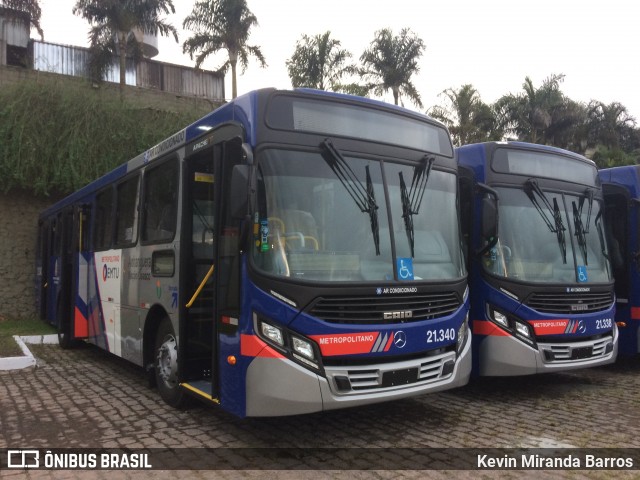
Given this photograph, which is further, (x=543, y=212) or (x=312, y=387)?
(x=543, y=212)

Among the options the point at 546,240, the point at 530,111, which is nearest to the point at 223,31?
the point at 530,111

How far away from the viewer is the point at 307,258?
15.9 ft

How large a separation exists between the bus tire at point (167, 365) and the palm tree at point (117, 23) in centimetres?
1843

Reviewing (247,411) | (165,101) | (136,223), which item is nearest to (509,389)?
(247,411)

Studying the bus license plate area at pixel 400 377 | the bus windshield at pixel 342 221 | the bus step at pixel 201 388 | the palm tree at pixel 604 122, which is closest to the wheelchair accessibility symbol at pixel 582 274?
the bus windshield at pixel 342 221

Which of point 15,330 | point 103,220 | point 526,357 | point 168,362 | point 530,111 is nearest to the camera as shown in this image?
point 168,362

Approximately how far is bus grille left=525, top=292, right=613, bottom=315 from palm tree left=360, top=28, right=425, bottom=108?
24.7 m

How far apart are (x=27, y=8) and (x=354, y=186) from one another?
74.1 ft

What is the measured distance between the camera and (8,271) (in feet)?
53.5

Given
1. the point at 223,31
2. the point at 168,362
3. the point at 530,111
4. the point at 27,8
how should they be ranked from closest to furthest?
the point at 168,362
the point at 27,8
the point at 223,31
the point at 530,111

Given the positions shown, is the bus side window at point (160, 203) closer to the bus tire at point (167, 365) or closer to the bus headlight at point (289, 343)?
the bus tire at point (167, 365)

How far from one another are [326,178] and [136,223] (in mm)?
3324

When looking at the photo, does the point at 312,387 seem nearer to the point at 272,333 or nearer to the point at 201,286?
the point at 272,333

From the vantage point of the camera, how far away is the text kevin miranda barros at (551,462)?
4.75 meters
